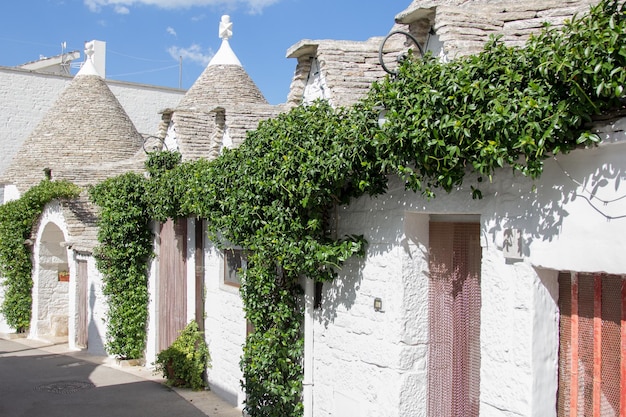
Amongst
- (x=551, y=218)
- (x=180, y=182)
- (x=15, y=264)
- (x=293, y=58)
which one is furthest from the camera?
(x=15, y=264)

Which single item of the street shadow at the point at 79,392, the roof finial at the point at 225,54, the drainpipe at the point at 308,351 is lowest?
the street shadow at the point at 79,392

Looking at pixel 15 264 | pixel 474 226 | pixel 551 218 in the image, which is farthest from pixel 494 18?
pixel 15 264

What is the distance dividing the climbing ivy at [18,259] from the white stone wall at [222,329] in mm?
8711

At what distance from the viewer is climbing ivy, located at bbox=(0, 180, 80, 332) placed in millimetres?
17047

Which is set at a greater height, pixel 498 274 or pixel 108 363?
pixel 498 274

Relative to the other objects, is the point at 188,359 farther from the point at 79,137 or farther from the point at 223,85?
the point at 79,137

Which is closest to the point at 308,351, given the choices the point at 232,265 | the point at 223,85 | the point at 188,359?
the point at 232,265

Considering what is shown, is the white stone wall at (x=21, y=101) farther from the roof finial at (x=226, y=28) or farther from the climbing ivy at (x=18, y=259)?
the roof finial at (x=226, y=28)

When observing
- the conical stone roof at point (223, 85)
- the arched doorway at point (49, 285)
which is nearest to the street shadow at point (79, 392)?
the arched doorway at point (49, 285)

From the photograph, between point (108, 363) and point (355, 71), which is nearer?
point (355, 71)

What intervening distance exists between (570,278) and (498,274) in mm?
468

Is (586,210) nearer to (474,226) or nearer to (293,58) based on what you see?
(474,226)

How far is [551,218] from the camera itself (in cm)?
415

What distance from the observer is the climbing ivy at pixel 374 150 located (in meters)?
3.71
